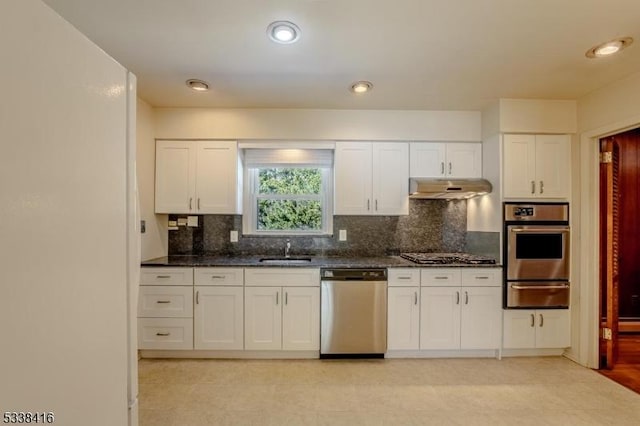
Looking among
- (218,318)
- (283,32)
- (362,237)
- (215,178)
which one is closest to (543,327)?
(362,237)

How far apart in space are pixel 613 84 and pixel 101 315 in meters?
3.85

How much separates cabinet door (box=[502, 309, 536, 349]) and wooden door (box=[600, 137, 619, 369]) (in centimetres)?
56

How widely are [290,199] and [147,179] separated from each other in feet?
4.99

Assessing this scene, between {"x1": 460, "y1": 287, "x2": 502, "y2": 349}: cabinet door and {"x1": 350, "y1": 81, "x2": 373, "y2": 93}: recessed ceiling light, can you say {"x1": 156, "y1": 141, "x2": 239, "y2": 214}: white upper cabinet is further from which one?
{"x1": 460, "y1": 287, "x2": 502, "y2": 349}: cabinet door

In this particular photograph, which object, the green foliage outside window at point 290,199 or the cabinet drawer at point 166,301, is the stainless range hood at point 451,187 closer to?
the green foliage outside window at point 290,199

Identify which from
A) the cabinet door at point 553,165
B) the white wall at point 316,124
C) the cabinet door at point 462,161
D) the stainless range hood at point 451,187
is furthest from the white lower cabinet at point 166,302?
the cabinet door at point 553,165

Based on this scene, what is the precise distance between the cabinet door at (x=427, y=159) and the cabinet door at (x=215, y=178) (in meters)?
1.91

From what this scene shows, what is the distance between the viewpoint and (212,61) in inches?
92.7

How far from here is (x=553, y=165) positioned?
311cm

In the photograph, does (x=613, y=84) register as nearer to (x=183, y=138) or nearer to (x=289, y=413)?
(x=289, y=413)

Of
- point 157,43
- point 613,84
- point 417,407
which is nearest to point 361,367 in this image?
point 417,407

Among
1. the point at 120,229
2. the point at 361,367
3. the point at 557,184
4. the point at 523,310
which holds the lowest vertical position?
the point at 361,367

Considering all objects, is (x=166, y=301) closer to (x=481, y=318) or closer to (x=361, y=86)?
(x=361, y=86)

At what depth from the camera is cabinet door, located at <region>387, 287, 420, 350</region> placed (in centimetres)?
303
